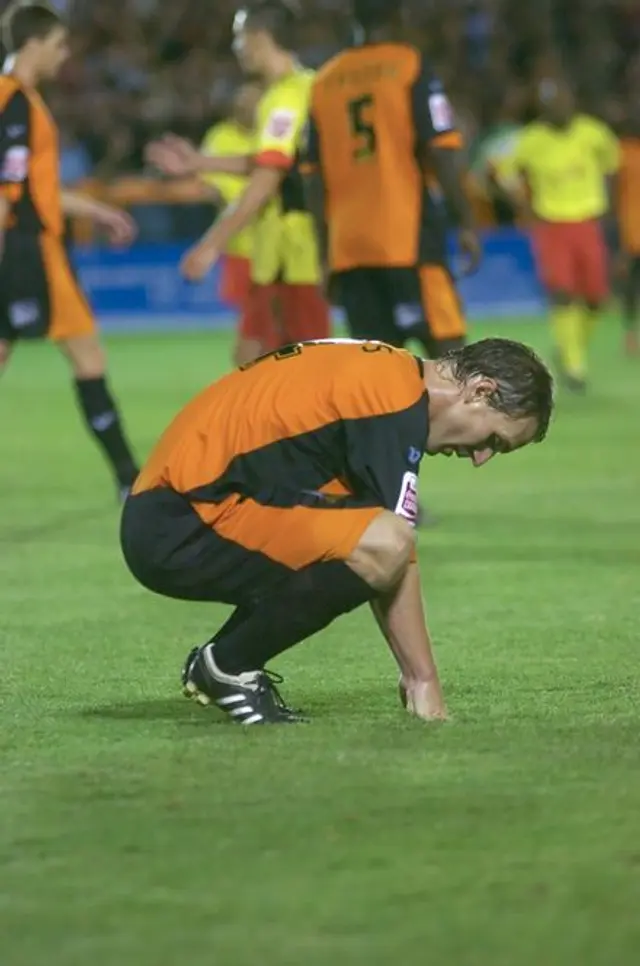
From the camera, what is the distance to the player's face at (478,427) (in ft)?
16.6

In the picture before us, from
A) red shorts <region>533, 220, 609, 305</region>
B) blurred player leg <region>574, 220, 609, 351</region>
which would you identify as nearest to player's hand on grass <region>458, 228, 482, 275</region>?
blurred player leg <region>574, 220, 609, 351</region>

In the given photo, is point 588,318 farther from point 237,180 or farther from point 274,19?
point 274,19

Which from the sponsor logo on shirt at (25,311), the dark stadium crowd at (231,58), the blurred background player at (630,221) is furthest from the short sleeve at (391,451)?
the dark stadium crowd at (231,58)

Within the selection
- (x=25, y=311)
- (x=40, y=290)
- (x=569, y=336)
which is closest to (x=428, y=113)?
(x=40, y=290)

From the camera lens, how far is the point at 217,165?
930cm

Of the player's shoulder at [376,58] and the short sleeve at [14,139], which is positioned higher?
the player's shoulder at [376,58]

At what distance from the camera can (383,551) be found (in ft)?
16.6

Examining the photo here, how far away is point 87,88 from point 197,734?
60.4 feet

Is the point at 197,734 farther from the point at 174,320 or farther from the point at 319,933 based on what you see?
the point at 174,320

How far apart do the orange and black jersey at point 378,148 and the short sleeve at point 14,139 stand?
1.20 m

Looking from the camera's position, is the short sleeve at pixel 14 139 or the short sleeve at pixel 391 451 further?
the short sleeve at pixel 14 139

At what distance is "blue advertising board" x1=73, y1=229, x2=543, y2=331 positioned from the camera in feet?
69.6

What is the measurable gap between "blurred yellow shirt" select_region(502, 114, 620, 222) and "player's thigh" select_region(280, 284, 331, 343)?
554 centimetres

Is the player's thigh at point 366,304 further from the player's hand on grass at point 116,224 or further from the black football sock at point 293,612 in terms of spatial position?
the black football sock at point 293,612
